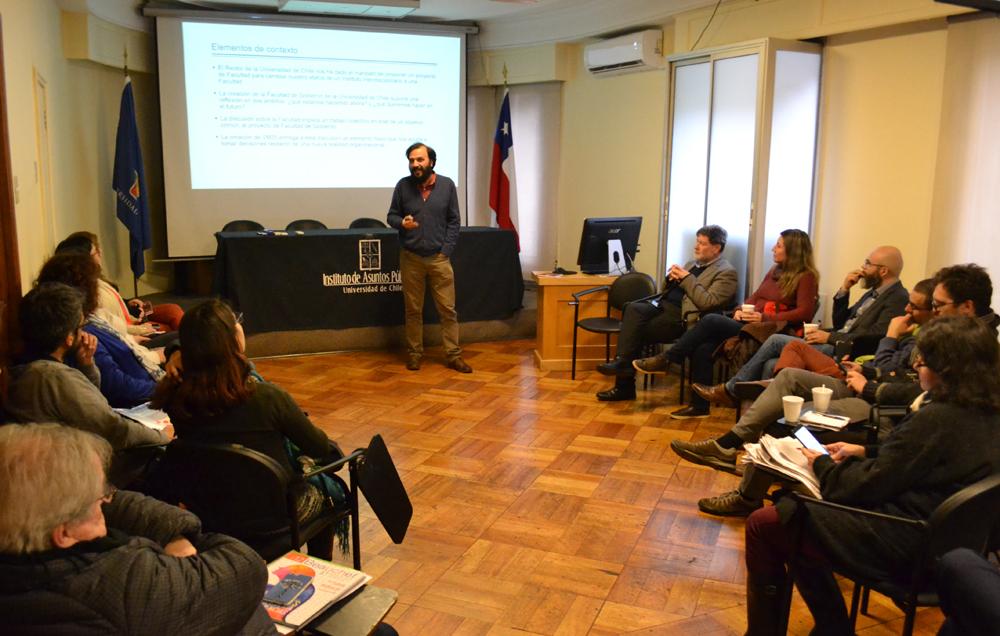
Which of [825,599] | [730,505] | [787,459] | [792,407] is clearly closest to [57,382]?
[787,459]

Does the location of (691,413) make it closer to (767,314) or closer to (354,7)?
(767,314)

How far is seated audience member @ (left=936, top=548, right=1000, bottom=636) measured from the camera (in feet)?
5.29

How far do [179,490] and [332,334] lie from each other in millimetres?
4082

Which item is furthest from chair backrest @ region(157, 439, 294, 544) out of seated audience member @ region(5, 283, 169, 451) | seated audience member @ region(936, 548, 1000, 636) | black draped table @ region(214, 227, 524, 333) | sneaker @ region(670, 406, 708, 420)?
black draped table @ region(214, 227, 524, 333)

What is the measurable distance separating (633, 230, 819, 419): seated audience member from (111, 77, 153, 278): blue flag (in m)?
4.22

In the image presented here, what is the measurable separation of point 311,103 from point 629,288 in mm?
3485

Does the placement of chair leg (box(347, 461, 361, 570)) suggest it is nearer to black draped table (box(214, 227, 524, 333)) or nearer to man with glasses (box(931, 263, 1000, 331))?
man with glasses (box(931, 263, 1000, 331))

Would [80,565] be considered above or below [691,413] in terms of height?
above

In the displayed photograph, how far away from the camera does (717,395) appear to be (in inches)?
170

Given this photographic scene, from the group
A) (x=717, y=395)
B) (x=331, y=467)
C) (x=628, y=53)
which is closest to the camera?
(x=331, y=467)

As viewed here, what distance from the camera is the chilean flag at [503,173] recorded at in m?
7.90

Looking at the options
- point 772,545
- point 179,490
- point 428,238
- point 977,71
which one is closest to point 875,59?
point 977,71

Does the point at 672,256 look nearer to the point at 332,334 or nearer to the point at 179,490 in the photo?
the point at 332,334

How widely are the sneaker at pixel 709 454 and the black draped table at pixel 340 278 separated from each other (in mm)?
3054
